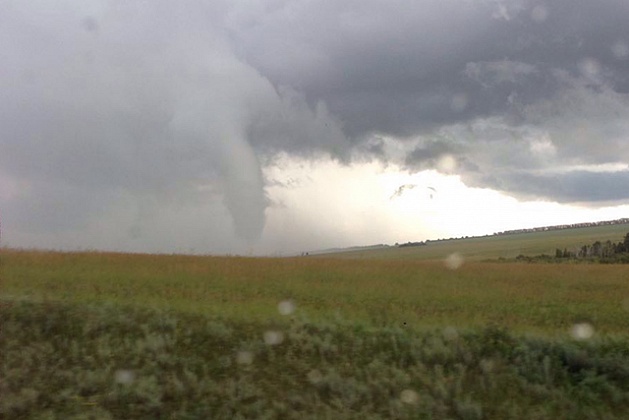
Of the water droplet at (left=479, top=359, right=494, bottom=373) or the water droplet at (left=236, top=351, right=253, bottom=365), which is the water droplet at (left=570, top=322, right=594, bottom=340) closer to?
the water droplet at (left=479, top=359, right=494, bottom=373)

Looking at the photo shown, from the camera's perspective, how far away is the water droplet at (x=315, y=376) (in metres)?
9.99

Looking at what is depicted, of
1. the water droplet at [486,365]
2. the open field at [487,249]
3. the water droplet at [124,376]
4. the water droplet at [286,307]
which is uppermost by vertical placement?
the open field at [487,249]

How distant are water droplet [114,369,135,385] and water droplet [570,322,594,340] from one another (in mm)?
7971

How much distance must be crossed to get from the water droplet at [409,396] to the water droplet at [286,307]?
13.8 ft

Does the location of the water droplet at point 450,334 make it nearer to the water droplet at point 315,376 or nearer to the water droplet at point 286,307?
the water droplet at point 315,376

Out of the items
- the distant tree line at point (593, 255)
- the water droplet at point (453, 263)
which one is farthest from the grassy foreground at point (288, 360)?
the distant tree line at point (593, 255)

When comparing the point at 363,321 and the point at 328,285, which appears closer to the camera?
the point at 363,321

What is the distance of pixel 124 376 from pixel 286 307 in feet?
17.7

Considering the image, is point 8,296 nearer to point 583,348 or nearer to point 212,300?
point 212,300

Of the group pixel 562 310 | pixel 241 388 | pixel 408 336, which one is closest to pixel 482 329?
pixel 408 336

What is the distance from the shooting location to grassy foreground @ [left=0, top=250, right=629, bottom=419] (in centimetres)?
942

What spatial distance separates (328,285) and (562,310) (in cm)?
680

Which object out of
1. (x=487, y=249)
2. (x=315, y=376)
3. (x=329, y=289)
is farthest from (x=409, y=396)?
(x=487, y=249)

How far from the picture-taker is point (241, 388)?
9680 millimetres
